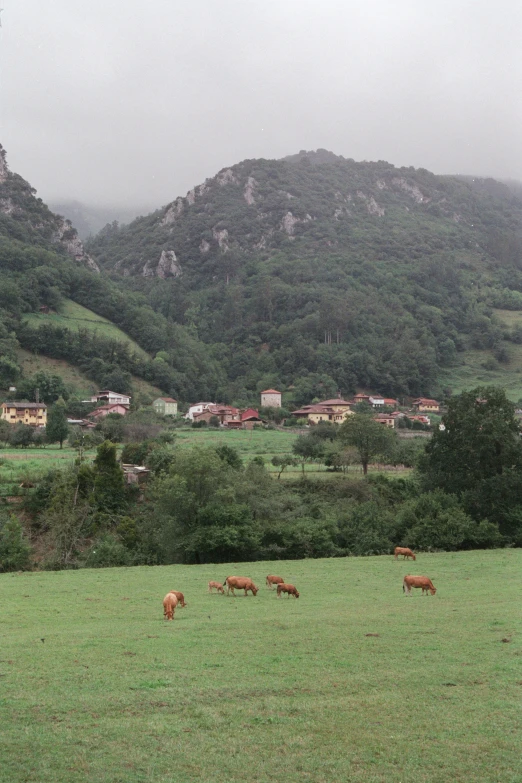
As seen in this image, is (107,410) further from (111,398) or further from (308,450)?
(308,450)

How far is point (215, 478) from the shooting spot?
3772 cm

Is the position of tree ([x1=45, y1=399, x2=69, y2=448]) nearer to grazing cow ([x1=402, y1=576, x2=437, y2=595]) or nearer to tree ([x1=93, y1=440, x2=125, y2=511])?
tree ([x1=93, y1=440, x2=125, y2=511])

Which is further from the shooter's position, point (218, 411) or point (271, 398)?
point (271, 398)

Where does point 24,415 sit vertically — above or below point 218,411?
below

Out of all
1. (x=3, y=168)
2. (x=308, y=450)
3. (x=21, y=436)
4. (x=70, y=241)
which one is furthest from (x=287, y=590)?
(x=3, y=168)

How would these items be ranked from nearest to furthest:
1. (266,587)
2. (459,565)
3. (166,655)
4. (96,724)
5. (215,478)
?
(96,724) < (166,655) < (266,587) < (459,565) < (215,478)

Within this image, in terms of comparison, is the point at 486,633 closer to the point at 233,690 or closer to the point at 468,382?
the point at 233,690

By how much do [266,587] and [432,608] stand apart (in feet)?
21.5

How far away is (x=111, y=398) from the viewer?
322 feet

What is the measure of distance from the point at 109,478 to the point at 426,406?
78.8 m

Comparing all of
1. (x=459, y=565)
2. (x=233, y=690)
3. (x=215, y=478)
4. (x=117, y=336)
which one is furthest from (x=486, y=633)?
(x=117, y=336)

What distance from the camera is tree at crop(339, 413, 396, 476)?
186ft

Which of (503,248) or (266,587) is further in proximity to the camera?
(503,248)

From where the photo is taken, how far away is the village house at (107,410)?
85.3 meters
